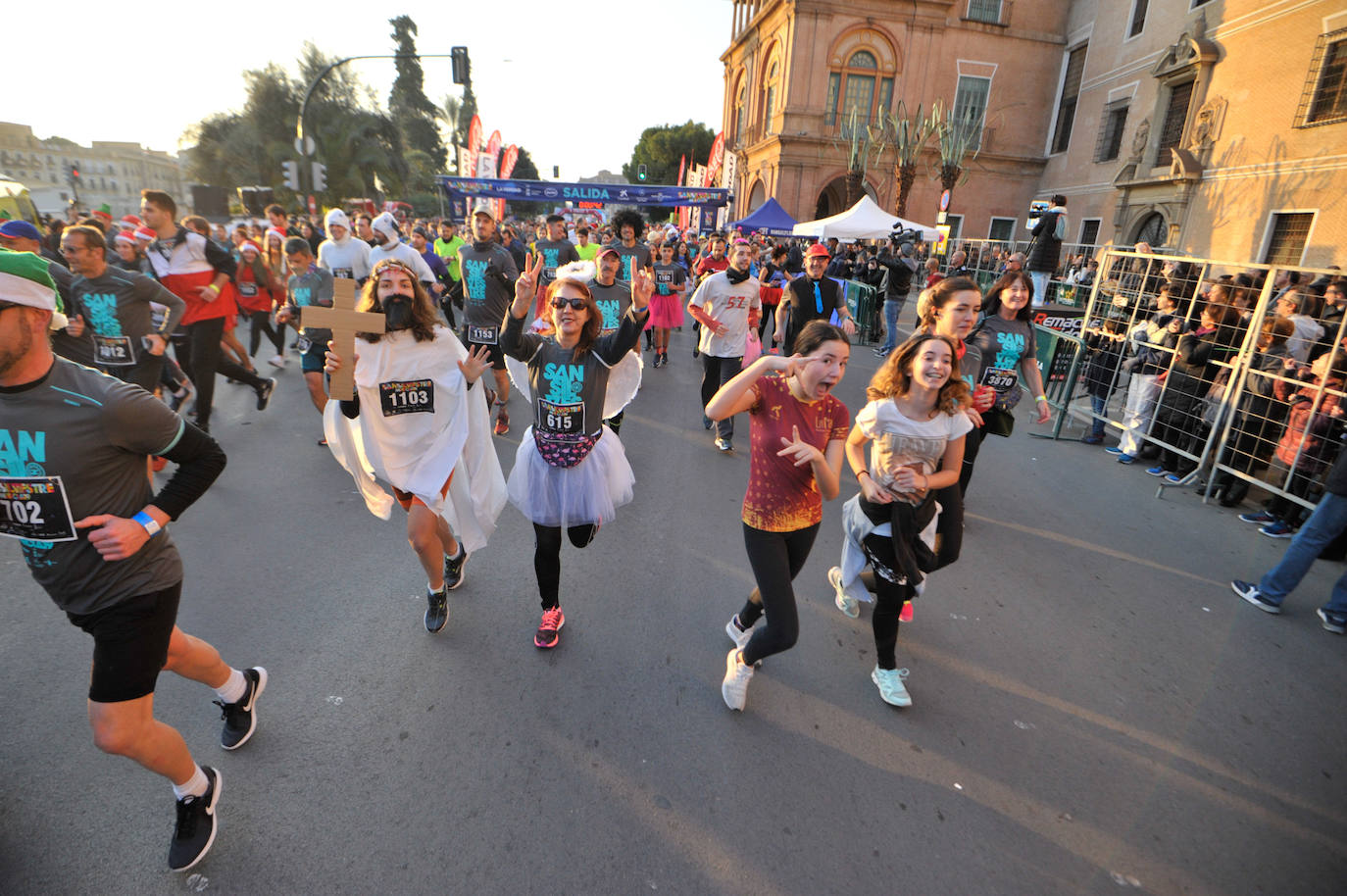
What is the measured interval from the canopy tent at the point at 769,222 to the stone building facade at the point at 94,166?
88007mm

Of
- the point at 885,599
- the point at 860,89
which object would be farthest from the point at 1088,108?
the point at 885,599

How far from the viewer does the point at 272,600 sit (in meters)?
3.92

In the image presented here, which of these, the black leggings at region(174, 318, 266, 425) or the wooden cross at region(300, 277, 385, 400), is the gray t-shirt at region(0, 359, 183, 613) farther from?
the black leggings at region(174, 318, 266, 425)

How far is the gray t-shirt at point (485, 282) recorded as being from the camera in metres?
7.13

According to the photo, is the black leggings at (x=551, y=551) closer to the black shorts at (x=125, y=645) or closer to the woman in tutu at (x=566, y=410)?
→ the woman in tutu at (x=566, y=410)

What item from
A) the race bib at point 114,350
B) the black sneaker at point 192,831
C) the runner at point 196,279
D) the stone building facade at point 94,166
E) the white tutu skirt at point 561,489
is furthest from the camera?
the stone building facade at point 94,166

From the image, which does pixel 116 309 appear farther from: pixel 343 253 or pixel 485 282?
pixel 485 282

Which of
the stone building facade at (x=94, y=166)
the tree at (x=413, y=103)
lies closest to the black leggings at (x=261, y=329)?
the tree at (x=413, y=103)

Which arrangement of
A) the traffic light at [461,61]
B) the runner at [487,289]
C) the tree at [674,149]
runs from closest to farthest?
the runner at [487,289] < the traffic light at [461,61] < the tree at [674,149]

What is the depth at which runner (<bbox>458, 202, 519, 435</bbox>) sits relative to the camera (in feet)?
23.5

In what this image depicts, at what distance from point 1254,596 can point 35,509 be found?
6.58 metres

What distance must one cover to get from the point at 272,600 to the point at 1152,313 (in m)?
9.17

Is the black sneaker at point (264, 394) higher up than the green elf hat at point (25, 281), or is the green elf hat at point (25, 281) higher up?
the green elf hat at point (25, 281)

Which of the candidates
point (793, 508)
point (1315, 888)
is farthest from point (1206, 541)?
point (793, 508)
